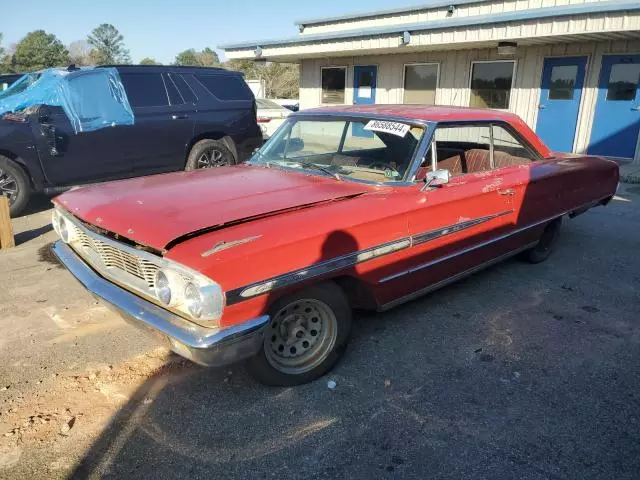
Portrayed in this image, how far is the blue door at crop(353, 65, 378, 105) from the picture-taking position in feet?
47.4

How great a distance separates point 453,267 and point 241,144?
5372 mm

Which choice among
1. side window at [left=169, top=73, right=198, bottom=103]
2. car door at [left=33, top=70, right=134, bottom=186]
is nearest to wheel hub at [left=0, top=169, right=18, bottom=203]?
car door at [left=33, top=70, right=134, bottom=186]

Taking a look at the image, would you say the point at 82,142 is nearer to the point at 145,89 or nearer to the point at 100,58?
the point at 145,89

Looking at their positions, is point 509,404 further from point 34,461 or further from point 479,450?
point 34,461

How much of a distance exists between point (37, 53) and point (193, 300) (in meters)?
72.7

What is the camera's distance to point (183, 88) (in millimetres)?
7801

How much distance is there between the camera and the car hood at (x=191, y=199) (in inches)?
107

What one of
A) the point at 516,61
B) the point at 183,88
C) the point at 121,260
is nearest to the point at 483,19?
the point at 516,61

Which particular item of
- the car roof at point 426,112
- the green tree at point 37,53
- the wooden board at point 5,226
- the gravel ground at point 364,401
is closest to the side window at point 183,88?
the wooden board at point 5,226

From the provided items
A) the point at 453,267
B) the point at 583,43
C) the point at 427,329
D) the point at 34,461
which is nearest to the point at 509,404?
the point at 427,329

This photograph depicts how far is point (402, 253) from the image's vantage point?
11.0 feet

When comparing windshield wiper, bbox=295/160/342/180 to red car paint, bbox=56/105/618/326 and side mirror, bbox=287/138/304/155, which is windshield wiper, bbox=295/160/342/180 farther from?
side mirror, bbox=287/138/304/155

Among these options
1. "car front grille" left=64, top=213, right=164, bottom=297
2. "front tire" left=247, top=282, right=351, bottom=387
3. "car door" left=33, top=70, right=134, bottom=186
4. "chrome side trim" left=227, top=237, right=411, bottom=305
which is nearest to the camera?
"chrome side trim" left=227, top=237, right=411, bottom=305

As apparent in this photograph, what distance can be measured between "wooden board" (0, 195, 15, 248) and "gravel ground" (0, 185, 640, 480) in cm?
151
